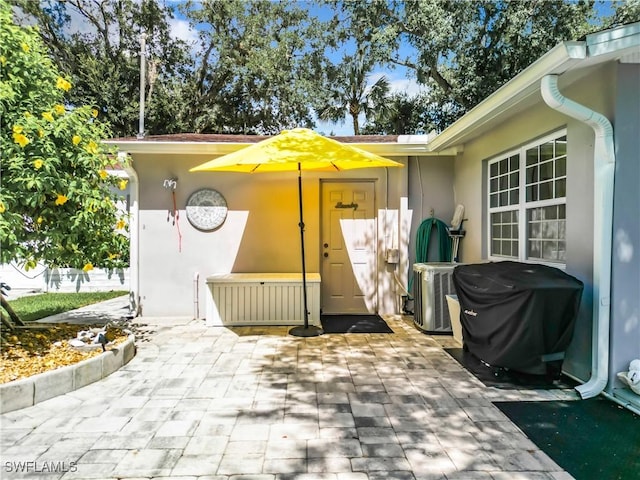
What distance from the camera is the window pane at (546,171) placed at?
421cm

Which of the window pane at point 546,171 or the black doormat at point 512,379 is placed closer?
the black doormat at point 512,379

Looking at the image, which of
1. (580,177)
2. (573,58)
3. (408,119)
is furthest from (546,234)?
(408,119)

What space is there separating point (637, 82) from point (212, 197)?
5.34 m

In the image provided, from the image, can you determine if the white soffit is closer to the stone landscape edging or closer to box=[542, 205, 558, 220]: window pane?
box=[542, 205, 558, 220]: window pane

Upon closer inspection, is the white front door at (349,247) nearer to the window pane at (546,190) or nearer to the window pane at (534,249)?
the window pane at (534,249)

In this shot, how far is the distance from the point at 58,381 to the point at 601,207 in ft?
15.3

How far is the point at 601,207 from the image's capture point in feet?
10.6

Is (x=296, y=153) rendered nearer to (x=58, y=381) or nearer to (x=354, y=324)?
(x=354, y=324)

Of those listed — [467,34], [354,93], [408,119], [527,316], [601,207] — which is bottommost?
[527,316]

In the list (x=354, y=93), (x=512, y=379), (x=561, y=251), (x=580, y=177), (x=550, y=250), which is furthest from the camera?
(x=354, y=93)

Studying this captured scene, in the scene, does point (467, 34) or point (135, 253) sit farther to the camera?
point (467, 34)

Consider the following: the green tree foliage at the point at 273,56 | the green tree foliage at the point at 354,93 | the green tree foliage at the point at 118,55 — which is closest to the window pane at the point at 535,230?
the green tree foliage at the point at 354,93

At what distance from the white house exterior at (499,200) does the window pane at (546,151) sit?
2 centimetres

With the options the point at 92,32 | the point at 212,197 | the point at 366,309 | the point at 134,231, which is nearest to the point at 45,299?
the point at 134,231
